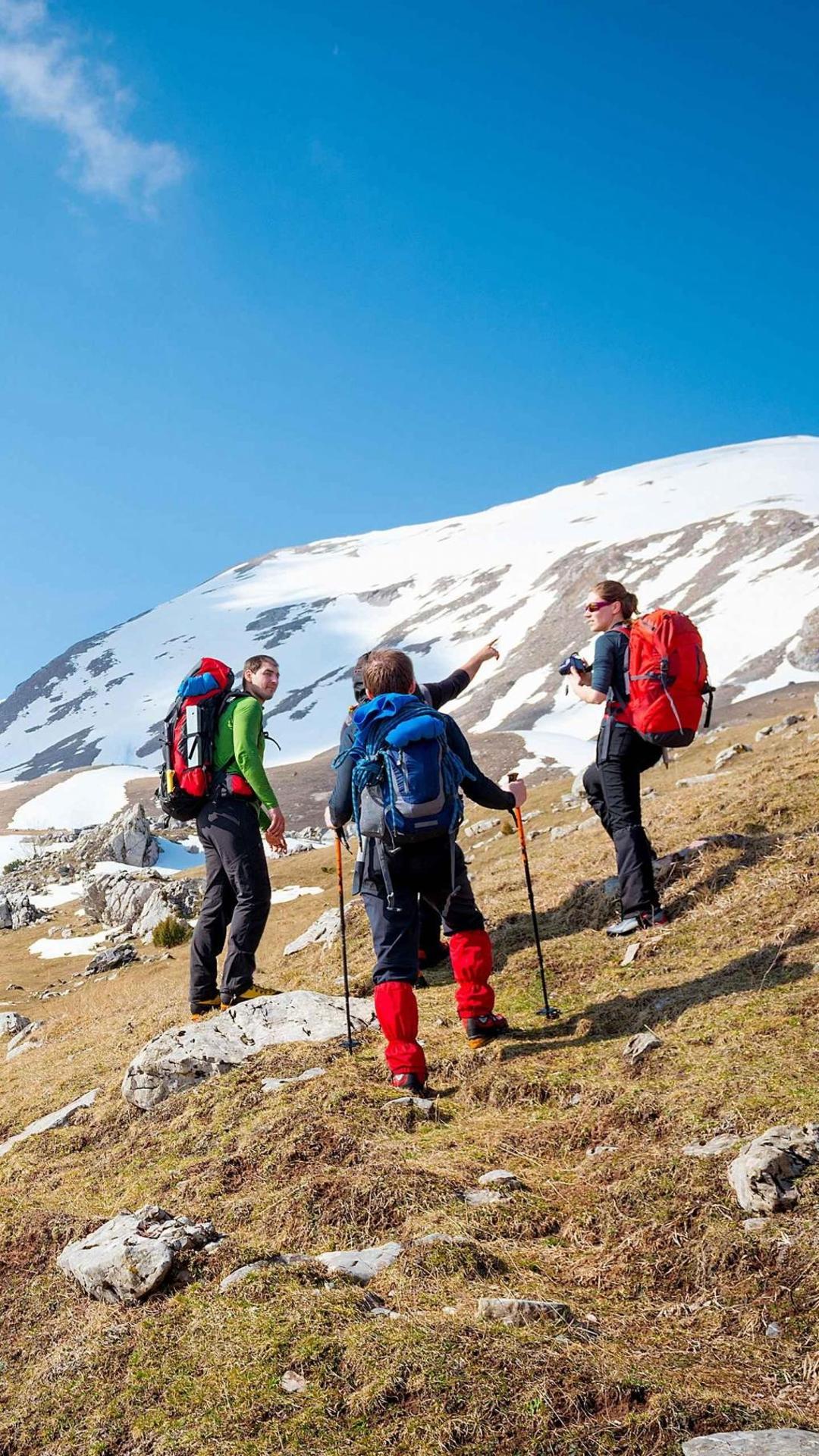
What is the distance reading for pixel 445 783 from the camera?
6.82m

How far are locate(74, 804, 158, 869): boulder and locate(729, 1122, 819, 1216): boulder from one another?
47.9 m

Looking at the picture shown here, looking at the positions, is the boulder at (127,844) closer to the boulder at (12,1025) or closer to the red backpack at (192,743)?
the boulder at (12,1025)

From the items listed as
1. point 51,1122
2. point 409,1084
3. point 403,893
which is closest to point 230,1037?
point 51,1122

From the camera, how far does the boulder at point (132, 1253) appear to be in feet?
15.1

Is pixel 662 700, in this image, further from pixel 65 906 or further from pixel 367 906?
pixel 65 906

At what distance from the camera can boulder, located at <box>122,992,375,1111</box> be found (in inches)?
306

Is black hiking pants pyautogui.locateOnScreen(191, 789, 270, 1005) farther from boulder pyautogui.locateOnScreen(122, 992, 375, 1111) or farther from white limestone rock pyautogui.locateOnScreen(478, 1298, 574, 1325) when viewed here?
white limestone rock pyautogui.locateOnScreen(478, 1298, 574, 1325)

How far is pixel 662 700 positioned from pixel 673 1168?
470 centimetres

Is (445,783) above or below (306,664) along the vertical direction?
below

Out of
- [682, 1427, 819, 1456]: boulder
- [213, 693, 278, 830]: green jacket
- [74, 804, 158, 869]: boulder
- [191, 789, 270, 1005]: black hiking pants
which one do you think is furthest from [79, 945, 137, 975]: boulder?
[74, 804, 158, 869]: boulder

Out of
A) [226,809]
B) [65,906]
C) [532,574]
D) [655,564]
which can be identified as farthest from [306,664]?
[226,809]

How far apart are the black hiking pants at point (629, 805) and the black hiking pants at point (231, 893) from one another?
3.44 m

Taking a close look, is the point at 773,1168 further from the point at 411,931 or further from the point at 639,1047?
the point at 411,931

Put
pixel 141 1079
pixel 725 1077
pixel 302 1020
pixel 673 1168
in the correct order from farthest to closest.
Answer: pixel 302 1020
pixel 141 1079
pixel 725 1077
pixel 673 1168
